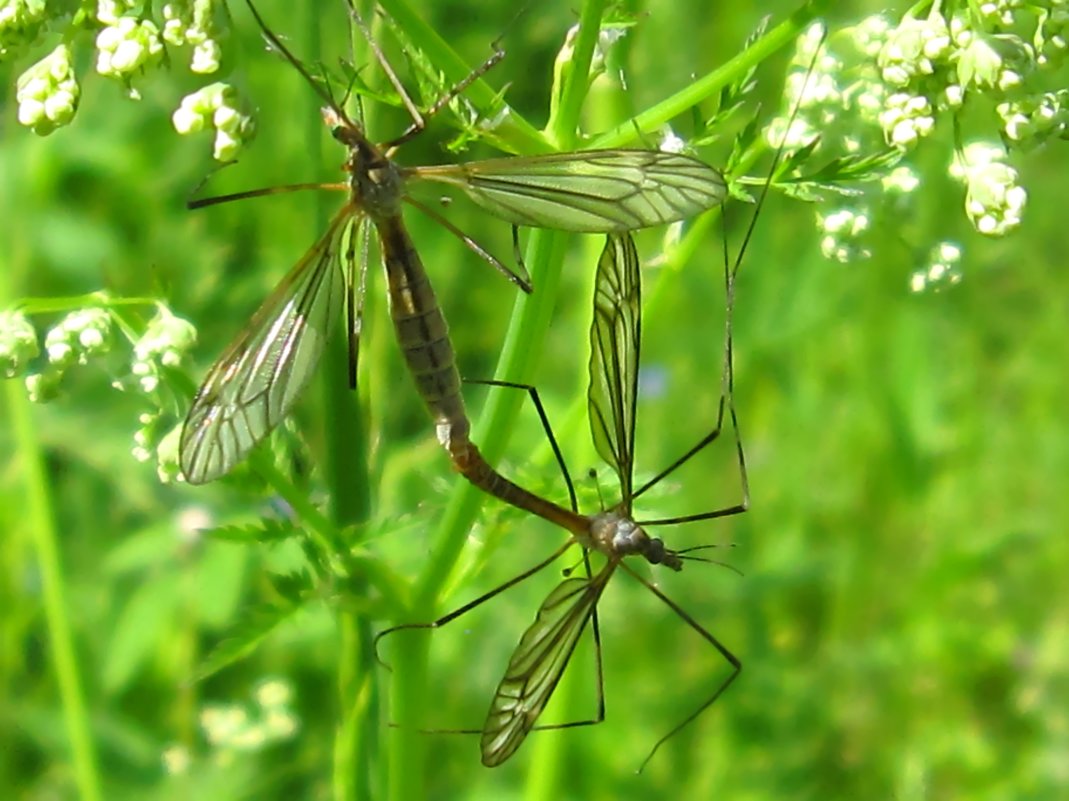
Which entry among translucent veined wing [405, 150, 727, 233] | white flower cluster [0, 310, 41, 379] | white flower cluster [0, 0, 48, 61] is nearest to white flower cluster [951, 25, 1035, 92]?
translucent veined wing [405, 150, 727, 233]

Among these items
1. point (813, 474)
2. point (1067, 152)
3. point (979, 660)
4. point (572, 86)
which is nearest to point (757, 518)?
point (813, 474)

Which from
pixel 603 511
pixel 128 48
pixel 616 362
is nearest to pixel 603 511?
pixel 603 511

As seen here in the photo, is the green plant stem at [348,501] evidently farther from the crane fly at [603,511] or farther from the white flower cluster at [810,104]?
the white flower cluster at [810,104]

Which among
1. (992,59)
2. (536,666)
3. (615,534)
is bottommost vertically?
(536,666)

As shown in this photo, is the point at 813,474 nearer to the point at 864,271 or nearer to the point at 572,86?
the point at 864,271

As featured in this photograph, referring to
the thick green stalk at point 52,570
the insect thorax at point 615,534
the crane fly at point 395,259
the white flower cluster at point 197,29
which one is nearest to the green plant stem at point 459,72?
the crane fly at point 395,259

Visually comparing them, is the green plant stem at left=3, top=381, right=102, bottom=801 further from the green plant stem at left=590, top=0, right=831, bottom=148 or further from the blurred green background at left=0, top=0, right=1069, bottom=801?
the green plant stem at left=590, top=0, right=831, bottom=148

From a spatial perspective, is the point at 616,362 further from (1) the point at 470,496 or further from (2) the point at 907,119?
(2) the point at 907,119
